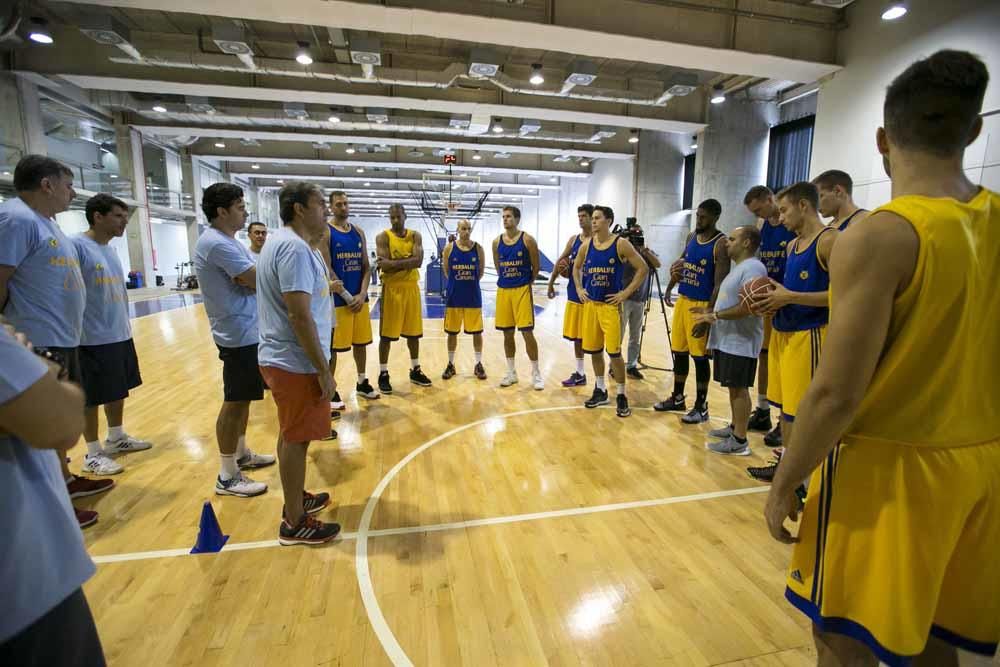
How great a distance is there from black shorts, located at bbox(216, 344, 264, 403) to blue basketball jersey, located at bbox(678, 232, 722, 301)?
3.41 m

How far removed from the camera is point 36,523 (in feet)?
2.67

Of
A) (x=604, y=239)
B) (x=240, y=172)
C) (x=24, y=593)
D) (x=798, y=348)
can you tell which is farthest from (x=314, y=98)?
(x=240, y=172)

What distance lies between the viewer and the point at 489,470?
3213 mm

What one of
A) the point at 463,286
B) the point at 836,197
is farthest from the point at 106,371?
the point at 836,197

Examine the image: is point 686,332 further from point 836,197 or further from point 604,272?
point 836,197

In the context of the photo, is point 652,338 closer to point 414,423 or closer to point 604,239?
point 604,239

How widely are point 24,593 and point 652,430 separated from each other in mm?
3824

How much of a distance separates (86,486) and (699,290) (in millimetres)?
4571

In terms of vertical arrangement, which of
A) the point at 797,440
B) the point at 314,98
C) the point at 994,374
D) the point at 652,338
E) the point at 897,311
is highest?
the point at 314,98

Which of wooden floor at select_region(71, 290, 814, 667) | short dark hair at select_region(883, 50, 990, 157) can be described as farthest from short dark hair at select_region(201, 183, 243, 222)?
short dark hair at select_region(883, 50, 990, 157)

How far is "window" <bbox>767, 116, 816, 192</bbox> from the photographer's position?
1050 cm

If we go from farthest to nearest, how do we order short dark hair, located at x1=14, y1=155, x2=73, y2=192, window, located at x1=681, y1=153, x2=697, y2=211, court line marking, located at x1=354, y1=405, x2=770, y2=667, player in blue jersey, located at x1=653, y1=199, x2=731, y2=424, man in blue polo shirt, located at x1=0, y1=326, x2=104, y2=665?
window, located at x1=681, y1=153, x2=697, y2=211 → player in blue jersey, located at x1=653, y1=199, x2=731, y2=424 → short dark hair, located at x1=14, y1=155, x2=73, y2=192 → court line marking, located at x1=354, y1=405, x2=770, y2=667 → man in blue polo shirt, located at x1=0, y1=326, x2=104, y2=665

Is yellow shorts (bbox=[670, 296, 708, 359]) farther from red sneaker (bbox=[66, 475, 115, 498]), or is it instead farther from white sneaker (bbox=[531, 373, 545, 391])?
red sneaker (bbox=[66, 475, 115, 498])

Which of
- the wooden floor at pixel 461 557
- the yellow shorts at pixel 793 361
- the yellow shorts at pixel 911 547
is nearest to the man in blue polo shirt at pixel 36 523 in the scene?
the wooden floor at pixel 461 557
